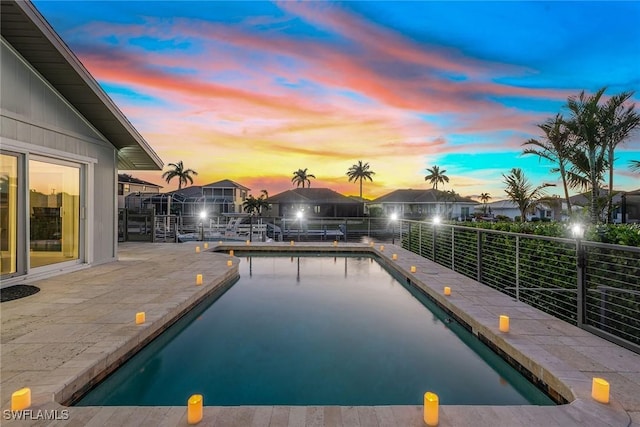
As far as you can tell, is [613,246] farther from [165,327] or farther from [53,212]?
[53,212]

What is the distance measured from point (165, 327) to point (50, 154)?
13.7 feet

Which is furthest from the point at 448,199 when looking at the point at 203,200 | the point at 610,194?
the point at 610,194

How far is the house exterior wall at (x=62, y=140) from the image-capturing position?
513 cm

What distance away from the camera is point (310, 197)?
36.8 metres

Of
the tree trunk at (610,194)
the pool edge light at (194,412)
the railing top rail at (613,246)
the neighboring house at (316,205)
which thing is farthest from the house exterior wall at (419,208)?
the pool edge light at (194,412)

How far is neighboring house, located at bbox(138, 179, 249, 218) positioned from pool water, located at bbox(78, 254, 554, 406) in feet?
63.9

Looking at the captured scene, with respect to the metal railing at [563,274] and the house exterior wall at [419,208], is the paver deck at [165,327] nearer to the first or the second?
the metal railing at [563,274]

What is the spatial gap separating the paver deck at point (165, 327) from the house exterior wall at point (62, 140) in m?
1.54

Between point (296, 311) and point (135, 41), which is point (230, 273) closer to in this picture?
point (296, 311)

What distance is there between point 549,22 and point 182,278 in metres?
11.0

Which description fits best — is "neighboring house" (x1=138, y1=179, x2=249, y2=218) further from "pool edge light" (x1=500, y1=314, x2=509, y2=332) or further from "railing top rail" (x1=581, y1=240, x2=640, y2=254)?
"railing top rail" (x1=581, y1=240, x2=640, y2=254)

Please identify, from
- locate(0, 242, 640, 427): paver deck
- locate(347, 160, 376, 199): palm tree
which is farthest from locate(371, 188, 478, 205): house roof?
locate(0, 242, 640, 427): paver deck

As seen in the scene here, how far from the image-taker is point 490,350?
12.0ft

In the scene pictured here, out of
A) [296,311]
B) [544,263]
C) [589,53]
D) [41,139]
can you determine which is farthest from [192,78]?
[589,53]
